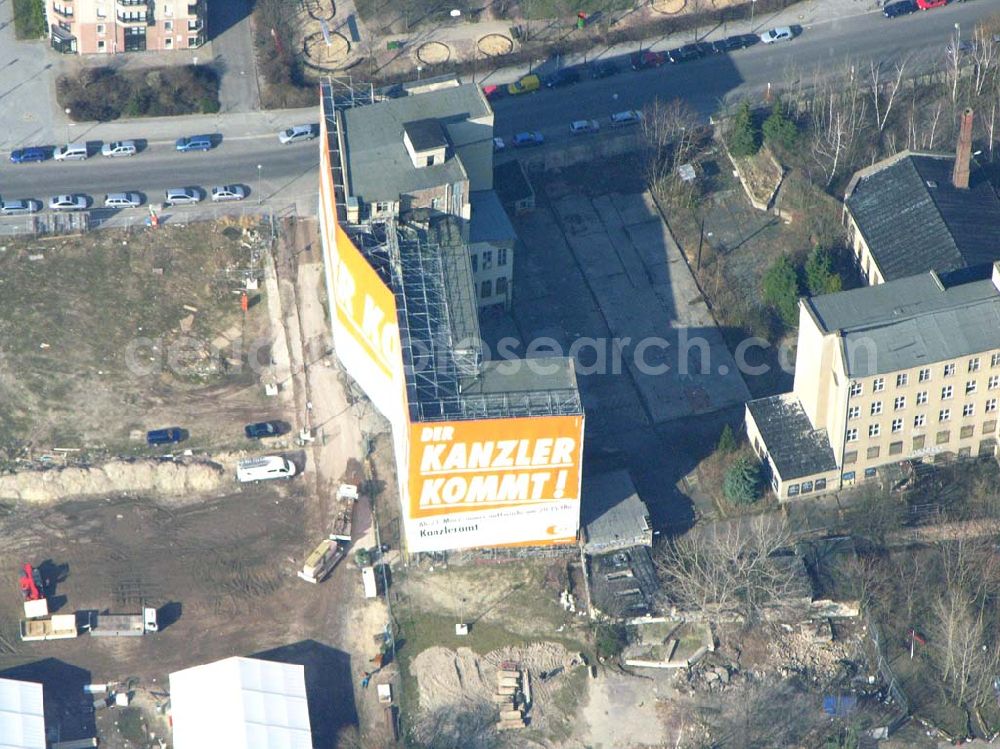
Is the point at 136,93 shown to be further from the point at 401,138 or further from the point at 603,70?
the point at 603,70

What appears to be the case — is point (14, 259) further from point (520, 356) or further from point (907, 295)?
point (907, 295)

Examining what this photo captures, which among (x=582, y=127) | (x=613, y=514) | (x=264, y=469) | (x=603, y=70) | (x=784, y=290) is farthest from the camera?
(x=603, y=70)

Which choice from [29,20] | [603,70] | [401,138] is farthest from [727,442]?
[29,20]

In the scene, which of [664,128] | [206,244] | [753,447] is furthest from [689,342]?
[206,244]

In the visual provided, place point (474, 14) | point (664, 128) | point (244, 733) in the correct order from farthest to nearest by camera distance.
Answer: point (474, 14) < point (664, 128) < point (244, 733)

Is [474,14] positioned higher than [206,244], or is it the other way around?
[474,14]

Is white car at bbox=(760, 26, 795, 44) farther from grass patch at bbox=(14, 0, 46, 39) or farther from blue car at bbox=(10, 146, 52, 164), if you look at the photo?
grass patch at bbox=(14, 0, 46, 39)
